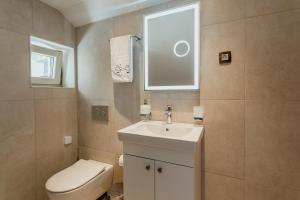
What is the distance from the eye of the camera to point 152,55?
5.18ft

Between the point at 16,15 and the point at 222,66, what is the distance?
1830mm

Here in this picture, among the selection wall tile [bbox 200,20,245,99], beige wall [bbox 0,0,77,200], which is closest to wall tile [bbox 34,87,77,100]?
beige wall [bbox 0,0,77,200]

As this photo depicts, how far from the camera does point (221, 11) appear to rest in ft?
4.01

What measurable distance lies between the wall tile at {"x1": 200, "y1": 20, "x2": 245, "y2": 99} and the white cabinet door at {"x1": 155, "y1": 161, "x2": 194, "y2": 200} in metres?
0.58

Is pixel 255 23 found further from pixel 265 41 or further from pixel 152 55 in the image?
pixel 152 55

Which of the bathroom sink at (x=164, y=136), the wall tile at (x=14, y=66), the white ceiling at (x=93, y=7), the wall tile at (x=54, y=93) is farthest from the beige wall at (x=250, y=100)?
the wall tile at (x=14, y=66)

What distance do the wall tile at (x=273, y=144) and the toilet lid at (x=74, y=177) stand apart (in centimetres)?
133

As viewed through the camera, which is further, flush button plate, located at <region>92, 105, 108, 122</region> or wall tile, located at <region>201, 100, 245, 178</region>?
flush button plate, located at <region>92, 105, 108, 122</region>

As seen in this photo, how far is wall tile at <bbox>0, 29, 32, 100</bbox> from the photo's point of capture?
1.39 metres

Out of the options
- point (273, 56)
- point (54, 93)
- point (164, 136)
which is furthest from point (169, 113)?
point (54, 93)

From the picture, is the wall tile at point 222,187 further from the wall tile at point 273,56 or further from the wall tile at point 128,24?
the wall tile at point 128,24

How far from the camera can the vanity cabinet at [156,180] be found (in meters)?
1.08

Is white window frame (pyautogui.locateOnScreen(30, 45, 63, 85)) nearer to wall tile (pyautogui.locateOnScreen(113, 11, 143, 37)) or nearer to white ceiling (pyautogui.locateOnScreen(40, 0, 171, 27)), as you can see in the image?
white ceiling (pyautogui.locateOnScreen(40, 0, 171, 27))

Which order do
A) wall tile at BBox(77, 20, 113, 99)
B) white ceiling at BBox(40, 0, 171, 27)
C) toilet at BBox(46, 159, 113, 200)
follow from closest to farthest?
1. toilet at BBox(46, 159, 113, 200)
2. white ceiling at BBox(40, 0, 171, 27)
3. wall tile at BBox(77, 20, 113, 99)
